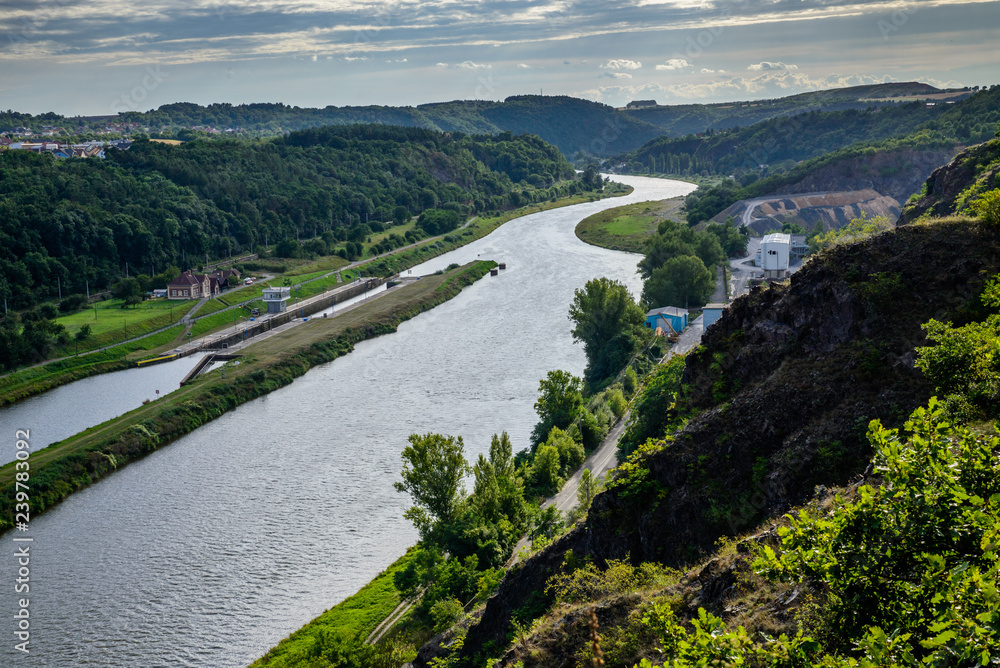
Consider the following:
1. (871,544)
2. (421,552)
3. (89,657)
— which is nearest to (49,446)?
(89,657)

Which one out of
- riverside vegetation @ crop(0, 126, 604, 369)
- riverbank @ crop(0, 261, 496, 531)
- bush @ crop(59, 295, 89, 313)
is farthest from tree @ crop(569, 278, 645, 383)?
bush @ crop(59, 295, 89, 313)

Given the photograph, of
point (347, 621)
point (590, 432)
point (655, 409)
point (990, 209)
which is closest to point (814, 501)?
point (990, 209)

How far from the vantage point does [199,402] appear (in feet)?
167

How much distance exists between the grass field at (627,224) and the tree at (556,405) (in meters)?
54.5

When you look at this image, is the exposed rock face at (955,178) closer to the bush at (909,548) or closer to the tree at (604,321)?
the tree at (604,321)

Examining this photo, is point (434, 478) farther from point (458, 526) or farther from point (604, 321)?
point (604, 321)

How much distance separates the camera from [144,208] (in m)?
91.6

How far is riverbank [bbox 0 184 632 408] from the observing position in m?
54.6

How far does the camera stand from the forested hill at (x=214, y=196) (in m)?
77.9

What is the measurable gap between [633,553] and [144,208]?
87.7 m

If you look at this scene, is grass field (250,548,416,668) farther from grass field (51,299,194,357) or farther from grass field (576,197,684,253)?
grass field (576,197,684,253)

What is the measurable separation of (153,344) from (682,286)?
44071 mm

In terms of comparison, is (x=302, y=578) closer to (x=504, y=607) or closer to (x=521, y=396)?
(x=504, y=607)

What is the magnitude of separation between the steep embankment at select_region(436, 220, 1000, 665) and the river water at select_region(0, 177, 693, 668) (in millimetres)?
12681
